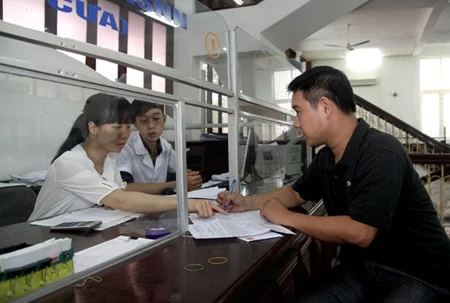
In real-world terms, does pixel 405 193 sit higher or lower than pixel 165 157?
lower

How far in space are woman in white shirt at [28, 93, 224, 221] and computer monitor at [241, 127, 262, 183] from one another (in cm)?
56

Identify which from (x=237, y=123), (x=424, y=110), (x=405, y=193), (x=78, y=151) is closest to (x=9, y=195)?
(x=78, y=151)

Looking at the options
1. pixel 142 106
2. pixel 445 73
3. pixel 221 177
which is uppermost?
pixel 445 73

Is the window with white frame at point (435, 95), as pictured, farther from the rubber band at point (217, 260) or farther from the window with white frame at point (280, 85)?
the rubber band at point (217, 260)

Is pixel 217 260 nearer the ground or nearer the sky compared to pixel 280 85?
nearer the ground

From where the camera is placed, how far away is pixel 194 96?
4.82 feet

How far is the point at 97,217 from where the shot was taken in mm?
1256

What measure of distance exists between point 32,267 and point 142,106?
629mm

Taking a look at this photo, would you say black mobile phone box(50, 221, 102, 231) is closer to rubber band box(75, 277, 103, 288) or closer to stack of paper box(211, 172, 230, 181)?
rubber band box(75, 277, 103, 288)

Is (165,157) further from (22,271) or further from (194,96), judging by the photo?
(22,271)

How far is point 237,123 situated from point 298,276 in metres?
0.70

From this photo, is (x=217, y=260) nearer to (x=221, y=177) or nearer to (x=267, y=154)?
(x=221, y=177)

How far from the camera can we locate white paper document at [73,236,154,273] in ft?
2.81

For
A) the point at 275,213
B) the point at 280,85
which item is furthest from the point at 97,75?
the point at 280,85
